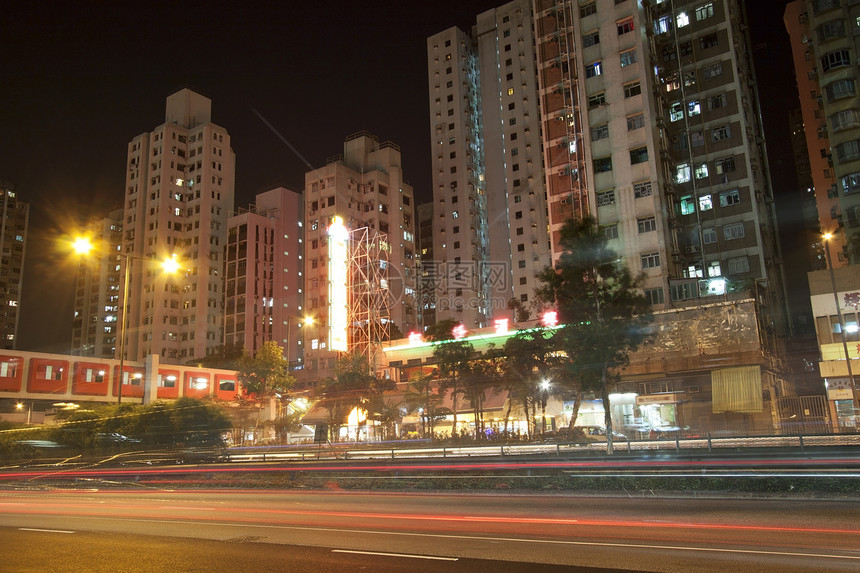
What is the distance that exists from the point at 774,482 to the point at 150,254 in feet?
359

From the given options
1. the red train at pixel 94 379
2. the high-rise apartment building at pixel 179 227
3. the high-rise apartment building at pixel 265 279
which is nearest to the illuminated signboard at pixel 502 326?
the red train at pixel 94 379

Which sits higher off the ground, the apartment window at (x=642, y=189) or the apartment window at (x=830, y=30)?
the apartment window at (x=830, y=30)

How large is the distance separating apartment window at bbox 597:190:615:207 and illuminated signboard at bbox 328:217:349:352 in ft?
85.2

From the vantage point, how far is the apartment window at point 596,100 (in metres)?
58.3

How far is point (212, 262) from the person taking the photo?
11031cm

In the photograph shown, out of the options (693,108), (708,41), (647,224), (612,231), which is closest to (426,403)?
(612,231)

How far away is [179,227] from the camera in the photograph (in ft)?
360

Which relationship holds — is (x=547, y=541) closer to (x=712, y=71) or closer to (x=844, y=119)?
(x=844, y=119)

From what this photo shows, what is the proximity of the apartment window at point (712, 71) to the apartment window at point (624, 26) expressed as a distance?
32.3 feet

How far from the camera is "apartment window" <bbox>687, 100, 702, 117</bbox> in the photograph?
201 ft

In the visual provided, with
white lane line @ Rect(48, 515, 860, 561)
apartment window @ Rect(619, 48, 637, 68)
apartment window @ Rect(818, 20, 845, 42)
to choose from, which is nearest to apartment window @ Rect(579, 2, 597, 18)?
apartment window @ Rect(619, 48, 637, 68)

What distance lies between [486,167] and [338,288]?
160 feet

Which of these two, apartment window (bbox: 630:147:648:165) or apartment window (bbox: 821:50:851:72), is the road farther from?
apartment window (bbox: 821:50:851:72)

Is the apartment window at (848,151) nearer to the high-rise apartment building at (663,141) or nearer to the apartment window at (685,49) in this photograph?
the high-rise apartment building at (663,141)
